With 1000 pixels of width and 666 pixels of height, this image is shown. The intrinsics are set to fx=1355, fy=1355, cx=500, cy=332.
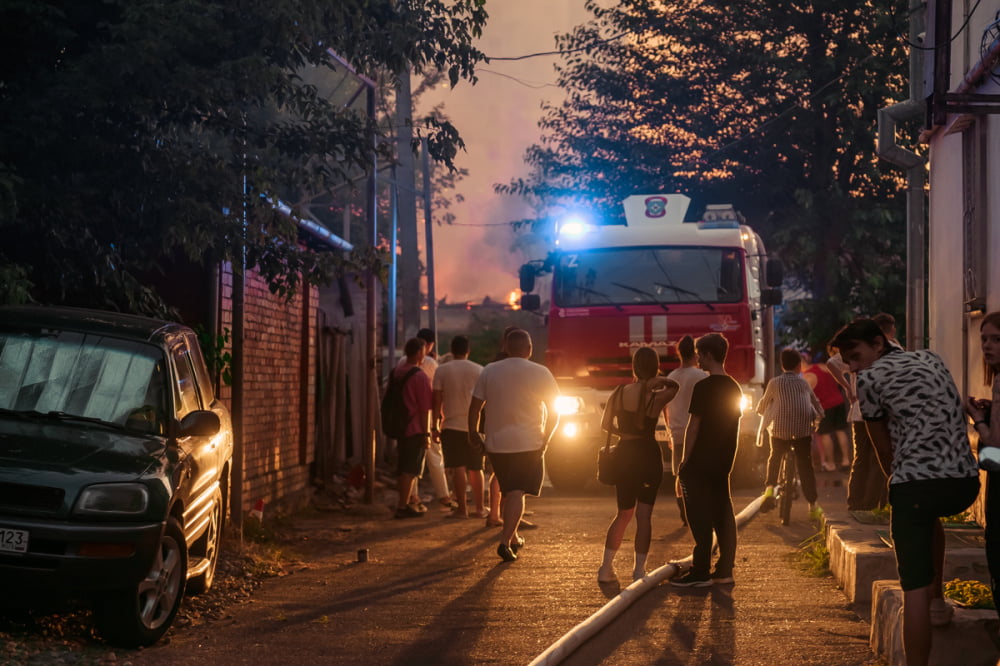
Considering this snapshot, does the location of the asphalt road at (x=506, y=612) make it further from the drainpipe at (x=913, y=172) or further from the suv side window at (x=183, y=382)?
the drainpipe at (x=913, y=172)

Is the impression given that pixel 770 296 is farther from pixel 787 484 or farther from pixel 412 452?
pixel 412 452

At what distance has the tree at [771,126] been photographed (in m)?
28.5

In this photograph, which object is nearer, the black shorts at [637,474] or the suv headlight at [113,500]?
the suv headlight at [113,500]

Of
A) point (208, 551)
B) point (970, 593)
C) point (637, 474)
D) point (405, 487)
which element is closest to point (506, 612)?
point (637, 474)

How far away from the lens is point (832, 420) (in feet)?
63.2

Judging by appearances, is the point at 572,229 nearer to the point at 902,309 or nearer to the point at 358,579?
the point at 358,579

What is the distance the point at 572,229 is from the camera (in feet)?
59.4

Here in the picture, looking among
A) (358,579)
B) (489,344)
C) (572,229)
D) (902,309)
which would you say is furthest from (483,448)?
(489,344)

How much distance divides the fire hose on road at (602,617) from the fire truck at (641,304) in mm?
7347

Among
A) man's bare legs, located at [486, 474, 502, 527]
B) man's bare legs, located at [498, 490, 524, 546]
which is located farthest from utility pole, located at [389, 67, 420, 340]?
man's bare legs, located at [498, 490, 524, 546]

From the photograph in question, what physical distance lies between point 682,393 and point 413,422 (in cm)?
306

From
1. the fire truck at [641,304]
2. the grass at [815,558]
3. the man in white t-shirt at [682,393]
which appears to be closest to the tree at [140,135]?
the man in white t-shirt at [682,393]

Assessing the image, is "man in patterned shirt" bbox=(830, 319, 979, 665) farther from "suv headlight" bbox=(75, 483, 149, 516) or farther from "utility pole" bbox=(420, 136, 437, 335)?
"utility pole" bbox=(420, 136, 437, 335)

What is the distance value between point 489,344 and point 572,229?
2499 centimetres
